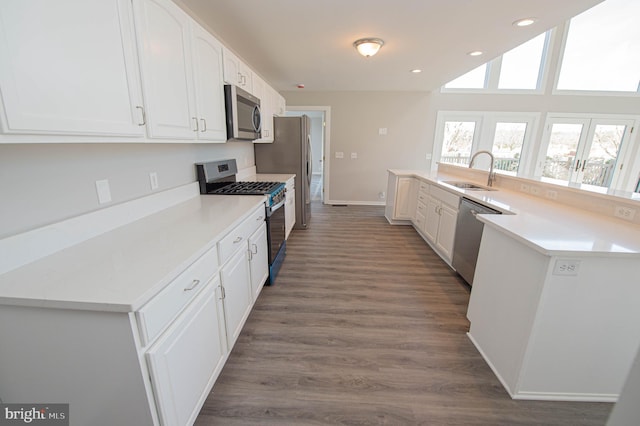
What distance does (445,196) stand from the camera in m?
3.03

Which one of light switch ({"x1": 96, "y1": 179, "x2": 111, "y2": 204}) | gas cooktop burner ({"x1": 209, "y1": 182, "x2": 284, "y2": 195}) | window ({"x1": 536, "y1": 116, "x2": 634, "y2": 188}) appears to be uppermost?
window ({"x1": 536, "y1": 116, "x2": 634, "y2": 188})

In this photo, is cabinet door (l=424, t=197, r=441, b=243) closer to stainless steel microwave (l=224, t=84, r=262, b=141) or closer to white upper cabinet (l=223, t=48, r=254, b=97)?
stainless steel microwave (l=224, t=84, r=262, b=141)

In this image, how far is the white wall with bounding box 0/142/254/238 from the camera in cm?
100

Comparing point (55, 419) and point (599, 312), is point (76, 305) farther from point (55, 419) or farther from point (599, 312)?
point (599, 312)

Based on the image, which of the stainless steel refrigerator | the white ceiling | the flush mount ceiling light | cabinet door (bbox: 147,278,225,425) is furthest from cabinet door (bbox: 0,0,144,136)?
the stainless steel refrigerator

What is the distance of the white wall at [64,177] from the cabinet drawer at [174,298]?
2.11 feet

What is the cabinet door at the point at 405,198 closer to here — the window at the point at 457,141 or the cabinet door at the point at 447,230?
the cabinet door at the point at 447,230

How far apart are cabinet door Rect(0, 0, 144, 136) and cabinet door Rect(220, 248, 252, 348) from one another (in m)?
0.88

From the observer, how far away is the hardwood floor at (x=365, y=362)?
1.35 metres

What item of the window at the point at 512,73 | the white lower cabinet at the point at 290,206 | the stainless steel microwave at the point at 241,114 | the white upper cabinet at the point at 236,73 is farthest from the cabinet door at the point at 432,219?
the window at the point at 512,73

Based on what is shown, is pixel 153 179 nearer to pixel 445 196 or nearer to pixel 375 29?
pixel 375 29

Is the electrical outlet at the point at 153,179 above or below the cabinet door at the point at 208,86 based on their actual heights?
below

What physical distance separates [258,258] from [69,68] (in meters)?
1.57

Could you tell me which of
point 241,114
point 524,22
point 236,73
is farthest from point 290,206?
point 524,22
